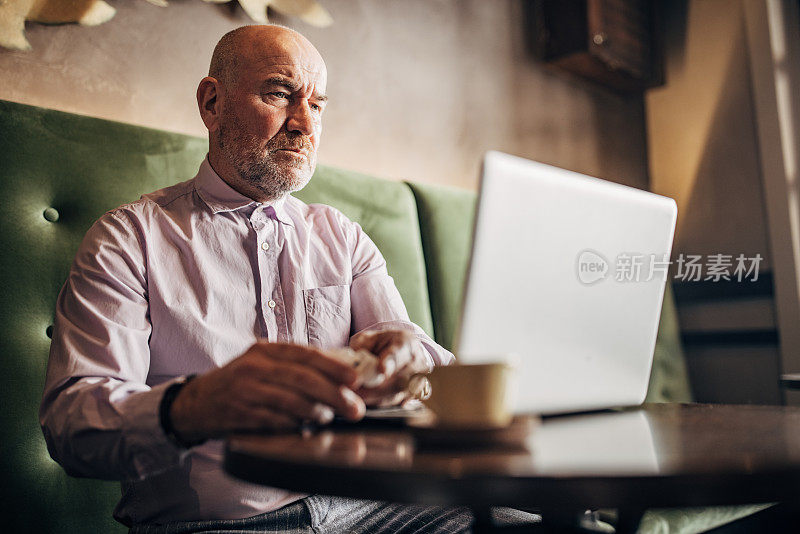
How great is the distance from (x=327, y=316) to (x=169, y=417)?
0.50 meters

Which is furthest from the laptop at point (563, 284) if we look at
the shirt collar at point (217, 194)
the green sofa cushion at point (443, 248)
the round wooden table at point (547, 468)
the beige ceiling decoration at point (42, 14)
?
the beige ceiling decoration at point (42, 14)

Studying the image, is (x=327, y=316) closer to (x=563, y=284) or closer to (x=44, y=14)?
(x=563, y=284)

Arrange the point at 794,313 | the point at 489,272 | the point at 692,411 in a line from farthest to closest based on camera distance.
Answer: the point at 794,313 → the point at 692,411 → the point at 489,272

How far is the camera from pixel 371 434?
0.66 m

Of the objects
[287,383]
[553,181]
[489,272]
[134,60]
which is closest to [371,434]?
[287,383]

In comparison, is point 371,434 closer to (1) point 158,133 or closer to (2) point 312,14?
(1) point 158,133

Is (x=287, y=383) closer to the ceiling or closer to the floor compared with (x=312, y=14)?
closer to the floor

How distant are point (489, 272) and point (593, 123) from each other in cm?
231

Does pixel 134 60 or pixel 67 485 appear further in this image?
pixel 134 60

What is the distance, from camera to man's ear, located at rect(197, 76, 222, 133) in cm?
133

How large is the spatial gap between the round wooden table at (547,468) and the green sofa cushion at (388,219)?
99 centimetres

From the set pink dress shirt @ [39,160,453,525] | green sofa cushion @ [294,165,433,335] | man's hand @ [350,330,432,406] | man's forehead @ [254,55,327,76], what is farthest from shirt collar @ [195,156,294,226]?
man's hand @ [350,330,432,406]

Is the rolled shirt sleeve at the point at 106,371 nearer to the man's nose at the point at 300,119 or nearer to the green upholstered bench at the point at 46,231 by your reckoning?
the green upholstered bench at the point at 46,231

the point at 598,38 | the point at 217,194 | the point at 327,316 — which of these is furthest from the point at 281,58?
the point at 598,38
